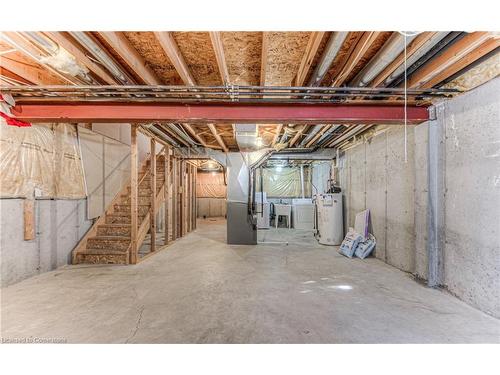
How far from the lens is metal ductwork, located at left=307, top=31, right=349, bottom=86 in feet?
5.69

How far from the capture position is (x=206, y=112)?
2818 mm

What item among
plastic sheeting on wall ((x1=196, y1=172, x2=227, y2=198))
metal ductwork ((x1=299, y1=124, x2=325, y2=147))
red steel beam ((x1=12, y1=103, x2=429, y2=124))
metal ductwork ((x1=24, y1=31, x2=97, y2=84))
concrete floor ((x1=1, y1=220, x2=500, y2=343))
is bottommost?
concrete floor ((x1=1, y1=220, x2=500, y2=343))

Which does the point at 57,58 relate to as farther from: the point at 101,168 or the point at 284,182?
the point at 284,182

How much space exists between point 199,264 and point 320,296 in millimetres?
2071

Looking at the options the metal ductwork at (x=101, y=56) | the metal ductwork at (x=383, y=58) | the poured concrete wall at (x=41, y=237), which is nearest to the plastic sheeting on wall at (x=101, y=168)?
the poured concrete wall at (x=41, y=237)

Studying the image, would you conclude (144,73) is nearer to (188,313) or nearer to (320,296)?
(188,313)

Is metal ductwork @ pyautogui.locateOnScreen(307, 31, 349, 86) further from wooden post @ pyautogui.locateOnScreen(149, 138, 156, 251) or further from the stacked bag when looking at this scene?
wooden post @ pyautogui.locateOnScreen(149, 138, 156, 251)

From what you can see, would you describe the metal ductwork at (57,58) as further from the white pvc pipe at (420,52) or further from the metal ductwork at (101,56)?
the white pvc pipe at (420,52)

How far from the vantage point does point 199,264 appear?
3848 mm

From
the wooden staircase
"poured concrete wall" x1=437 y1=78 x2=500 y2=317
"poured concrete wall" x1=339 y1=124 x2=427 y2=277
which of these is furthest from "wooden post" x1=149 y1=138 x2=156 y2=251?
"poured concrete wall" x1=437 y1=78 x2=500 y2=317

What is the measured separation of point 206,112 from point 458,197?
3.00 metres

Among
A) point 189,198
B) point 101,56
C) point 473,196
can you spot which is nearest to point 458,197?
point 473,196

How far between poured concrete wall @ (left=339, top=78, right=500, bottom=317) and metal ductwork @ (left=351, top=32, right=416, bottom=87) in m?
1.05
